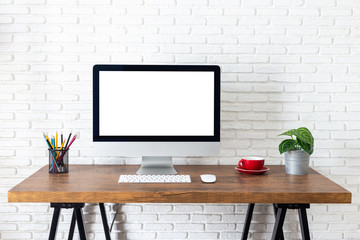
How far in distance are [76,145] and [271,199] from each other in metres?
1.28

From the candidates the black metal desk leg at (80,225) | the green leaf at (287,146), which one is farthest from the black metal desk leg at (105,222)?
the green leaf at (287,146)

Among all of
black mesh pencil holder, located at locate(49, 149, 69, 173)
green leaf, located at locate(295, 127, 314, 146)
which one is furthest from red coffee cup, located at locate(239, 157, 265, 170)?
black mesh pencil holder, located at locate(49, 149, 69, 173)

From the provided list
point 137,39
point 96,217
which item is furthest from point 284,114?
point 96,217

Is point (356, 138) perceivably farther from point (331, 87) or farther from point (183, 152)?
point (183, 152)

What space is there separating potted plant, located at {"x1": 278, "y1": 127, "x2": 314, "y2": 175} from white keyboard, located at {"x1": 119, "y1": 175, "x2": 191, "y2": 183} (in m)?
0.54

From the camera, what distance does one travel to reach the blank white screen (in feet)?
6.46

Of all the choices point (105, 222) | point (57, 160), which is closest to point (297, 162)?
point (105, 222)

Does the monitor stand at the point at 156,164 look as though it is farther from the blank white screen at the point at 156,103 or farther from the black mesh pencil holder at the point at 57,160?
the black mesh pencil holder at the point at 57,160

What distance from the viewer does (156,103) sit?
1.98 m

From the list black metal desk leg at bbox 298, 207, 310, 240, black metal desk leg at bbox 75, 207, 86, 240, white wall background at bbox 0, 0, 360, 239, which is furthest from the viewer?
white wall background at bbox 0, 0, 360, 239

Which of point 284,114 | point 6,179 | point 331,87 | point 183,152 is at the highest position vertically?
point 331,87

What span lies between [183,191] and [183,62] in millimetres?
958

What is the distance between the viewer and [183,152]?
6.48ft

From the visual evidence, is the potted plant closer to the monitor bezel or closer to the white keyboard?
the monitor bezel
